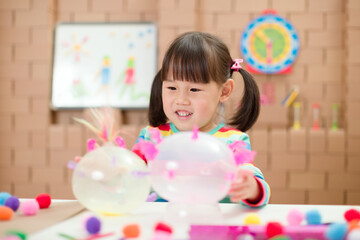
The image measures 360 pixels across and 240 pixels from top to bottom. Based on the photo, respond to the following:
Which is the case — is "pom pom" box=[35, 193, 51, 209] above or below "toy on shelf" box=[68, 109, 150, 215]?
below

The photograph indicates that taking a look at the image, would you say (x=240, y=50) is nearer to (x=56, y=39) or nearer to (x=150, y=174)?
(x=56, y=39)

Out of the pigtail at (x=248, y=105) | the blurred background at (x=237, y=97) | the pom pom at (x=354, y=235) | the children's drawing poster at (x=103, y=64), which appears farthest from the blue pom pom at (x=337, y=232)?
the children's drawing poster at (x=103, y=64)

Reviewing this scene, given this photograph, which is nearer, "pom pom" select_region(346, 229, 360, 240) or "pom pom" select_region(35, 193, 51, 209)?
"pom pom" select_region(346, 229, 360, 240)

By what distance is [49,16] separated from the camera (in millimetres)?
2896

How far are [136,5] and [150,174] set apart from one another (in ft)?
7.97

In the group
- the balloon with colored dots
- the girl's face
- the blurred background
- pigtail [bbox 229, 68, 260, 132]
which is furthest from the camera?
the blurred background

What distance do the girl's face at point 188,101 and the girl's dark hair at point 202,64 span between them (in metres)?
0.02

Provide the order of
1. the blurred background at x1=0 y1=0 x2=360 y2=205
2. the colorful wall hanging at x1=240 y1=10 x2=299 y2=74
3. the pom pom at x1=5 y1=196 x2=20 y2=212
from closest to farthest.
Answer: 1. the pom pom at x1=5 y1=196 x2=20 y2=212
2. the blurred background at x1=0 y1=0 x2=360 y2=205
3. the colorful wall hanging at x1=240 y1=10 x2=299 y2=74

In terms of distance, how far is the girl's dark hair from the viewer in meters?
1.06

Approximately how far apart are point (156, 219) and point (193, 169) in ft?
0.41

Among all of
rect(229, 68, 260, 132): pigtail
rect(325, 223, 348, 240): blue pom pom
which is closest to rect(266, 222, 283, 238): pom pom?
rect(325, 223, 348, 240): blue pom pom

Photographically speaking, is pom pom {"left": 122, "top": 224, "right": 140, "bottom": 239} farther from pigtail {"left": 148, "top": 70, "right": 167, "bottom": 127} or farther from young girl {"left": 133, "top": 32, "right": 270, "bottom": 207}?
pigtail {"left": 148, "top": 70, "right": 167, "bottom": 127}

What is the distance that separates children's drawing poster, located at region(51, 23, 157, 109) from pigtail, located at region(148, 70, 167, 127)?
1554 mm

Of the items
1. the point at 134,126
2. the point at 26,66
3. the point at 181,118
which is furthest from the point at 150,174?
the point at 26,66
